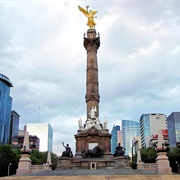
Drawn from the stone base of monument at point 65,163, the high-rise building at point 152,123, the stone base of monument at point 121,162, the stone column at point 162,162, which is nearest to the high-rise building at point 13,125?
the high-rise building at point 152,123

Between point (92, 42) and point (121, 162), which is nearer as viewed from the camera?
point (121, 162)

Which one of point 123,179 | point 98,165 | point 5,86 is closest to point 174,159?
point 98,165

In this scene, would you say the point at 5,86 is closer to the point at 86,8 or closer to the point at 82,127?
the point at 86,8

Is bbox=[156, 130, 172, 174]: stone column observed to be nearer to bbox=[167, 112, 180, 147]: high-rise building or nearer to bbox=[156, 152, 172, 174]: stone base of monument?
bbox=[156, 152, 172, 174]: stone base of monument

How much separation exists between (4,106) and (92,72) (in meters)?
60.0

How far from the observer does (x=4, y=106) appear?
92.9 meters

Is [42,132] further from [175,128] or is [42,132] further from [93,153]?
[93,153]

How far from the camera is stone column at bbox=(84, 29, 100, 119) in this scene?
39.9 metres

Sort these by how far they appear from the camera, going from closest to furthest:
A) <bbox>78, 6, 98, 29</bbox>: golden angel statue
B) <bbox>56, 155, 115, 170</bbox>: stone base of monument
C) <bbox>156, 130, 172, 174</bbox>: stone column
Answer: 1. <bbox>156, 130, 172, 174</bbox>: stone column
2. <bbox>56, 155, 115, 170</bbox>: stone base of monument
3. <bbox>78, 6, 98, 29</bbox>: golden angel statue

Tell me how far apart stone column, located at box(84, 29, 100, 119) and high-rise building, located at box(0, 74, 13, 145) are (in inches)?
2246

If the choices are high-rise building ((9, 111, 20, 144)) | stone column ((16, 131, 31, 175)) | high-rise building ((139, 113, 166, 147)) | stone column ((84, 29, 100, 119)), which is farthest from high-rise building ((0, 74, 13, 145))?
high-rise building ((139, 113, 166, 147))

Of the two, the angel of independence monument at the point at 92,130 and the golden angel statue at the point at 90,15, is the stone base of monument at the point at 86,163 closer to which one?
the angel of independence monument at the point at 92,130

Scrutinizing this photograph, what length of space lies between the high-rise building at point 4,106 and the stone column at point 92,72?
2246 inches

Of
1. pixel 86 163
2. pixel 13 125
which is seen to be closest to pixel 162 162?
pixel 86 163
